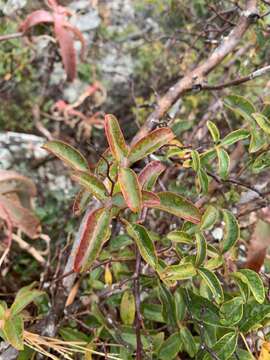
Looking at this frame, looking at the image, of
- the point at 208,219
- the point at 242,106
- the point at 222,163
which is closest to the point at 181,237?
the point at 208,219

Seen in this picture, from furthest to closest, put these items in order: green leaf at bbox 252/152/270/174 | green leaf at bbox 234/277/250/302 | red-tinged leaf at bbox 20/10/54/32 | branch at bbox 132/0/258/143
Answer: red-tinged leaf at bbox 20/10/54/32
branch at bbox 132/0/258/143
green leaf at bbox 252/152/270/174
green leaf at bbox 234/277/250/302

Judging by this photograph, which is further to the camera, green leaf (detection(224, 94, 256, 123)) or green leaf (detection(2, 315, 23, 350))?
green leaf (detection(224, 94, 256, 123))

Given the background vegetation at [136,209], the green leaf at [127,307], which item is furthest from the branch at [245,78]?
the green leaf at [127,307]

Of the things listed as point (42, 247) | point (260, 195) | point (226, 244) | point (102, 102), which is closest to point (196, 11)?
point (102, 102)

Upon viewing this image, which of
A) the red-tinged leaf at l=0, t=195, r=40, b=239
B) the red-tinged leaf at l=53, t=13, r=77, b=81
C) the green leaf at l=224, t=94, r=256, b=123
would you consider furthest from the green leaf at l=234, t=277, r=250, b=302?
the red-tinged leaf at l=53, t=13, r=77, b=81

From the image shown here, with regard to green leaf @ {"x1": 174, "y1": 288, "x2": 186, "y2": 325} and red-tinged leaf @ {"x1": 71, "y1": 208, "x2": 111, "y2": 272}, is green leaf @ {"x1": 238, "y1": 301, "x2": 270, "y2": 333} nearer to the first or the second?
green leaf @ {"x1": 174, "y1": 288, "x2": 186, "y2": 325}

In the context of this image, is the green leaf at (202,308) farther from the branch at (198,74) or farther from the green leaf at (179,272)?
the branch at (198,74)
